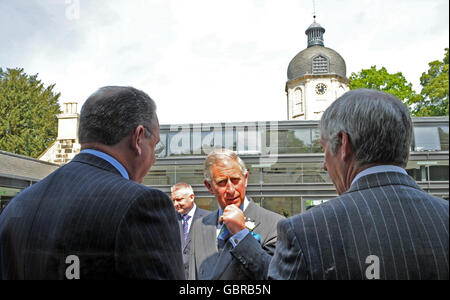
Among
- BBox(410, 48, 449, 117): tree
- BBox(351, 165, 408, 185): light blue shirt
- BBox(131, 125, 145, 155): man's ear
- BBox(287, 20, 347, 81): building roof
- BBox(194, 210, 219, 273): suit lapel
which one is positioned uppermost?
BBox(287, 20, 347, 81): building roof

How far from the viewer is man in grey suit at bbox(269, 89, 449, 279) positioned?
0.96m

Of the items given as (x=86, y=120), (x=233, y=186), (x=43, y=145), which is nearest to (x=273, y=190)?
(x=233, y=186)

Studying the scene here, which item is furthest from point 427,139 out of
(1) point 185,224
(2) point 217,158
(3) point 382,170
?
(1) point 185,224

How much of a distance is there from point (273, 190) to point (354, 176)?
524 centimetres

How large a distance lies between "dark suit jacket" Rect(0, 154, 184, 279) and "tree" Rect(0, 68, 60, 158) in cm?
75

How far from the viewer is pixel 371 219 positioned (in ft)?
3.26

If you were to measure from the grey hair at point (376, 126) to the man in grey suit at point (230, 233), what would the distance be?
2.12 ft

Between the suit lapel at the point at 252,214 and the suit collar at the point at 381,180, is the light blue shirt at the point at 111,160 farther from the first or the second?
the suit lapel at the point at 252,214

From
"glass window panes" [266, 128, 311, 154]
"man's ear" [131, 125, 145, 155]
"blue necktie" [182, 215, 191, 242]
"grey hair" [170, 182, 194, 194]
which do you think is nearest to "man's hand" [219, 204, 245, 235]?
"man's ear" [131, 125, 145, 155]

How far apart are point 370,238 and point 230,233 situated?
90 cm

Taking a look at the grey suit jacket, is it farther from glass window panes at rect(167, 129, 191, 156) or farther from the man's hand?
glass window panes at rect(167, 129, 191, 156)

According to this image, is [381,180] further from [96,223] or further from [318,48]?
[318,48]

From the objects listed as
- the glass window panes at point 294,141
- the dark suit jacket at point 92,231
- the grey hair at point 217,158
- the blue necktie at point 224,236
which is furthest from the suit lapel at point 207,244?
the glass window panes at point 294,141

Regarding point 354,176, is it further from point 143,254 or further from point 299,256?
point 143,254
